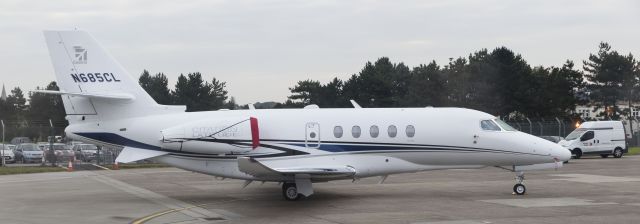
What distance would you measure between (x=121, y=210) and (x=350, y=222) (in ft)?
22.0

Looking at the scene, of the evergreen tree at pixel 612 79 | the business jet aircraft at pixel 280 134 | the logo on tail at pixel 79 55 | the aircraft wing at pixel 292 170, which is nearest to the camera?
the aircraft wing at pixel 292 170

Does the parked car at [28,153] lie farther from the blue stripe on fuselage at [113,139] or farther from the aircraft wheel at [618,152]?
the aircraft wheel at [618,152]

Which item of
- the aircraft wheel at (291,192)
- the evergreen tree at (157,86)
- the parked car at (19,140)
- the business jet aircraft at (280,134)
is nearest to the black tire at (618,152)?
the business jet aircraft at (280,134)

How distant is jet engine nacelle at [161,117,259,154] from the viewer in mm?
21797

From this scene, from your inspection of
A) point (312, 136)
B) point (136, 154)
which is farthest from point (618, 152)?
point (136, 154)

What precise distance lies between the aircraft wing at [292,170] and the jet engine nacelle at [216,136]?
129 cm

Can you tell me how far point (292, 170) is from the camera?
2030cm

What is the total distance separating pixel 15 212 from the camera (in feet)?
65.8

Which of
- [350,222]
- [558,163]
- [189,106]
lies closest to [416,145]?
[558,163]

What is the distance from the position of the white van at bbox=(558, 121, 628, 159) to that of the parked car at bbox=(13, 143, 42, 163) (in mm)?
33105

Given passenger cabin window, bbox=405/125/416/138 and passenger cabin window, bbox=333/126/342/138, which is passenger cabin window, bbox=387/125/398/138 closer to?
passenger cabin window, bbox=405/125/416/138

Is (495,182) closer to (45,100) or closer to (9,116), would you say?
(45,100)

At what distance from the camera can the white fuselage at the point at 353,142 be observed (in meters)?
22.1

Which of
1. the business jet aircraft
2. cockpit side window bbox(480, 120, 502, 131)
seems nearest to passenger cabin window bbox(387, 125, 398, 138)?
the business jet aircraft
